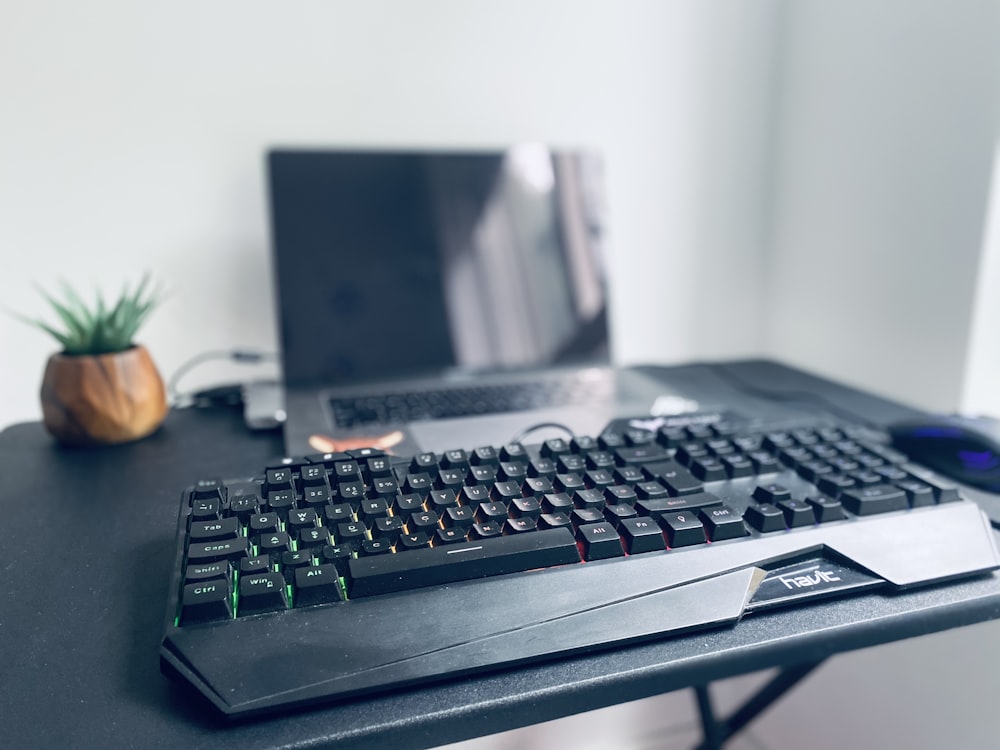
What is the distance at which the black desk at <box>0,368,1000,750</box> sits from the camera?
346 millimetres

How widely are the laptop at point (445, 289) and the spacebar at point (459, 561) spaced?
324 mm

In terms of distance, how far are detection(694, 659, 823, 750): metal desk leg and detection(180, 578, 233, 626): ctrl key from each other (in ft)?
1.67

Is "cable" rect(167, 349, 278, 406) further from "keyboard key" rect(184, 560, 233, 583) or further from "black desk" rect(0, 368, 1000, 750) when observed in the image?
"keyboard key" rect(184, 560, 233, 583)

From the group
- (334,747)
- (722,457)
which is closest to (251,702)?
(334,747)

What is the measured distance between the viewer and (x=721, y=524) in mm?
476

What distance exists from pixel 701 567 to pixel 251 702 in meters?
0.27

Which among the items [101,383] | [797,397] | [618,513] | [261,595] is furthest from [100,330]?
[797,397]

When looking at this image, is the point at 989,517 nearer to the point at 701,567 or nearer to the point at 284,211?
the point at 701,567

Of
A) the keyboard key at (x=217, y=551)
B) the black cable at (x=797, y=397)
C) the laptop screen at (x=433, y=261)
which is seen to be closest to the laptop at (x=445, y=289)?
the laptop screen at (x=433, y=261)

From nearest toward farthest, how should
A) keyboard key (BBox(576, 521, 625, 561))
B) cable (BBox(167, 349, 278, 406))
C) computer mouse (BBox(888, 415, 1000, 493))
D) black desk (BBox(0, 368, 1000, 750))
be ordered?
1. black desk (BBox(0, 368, 1000, 750))
2. keyboard key (BBox(576, 521, 625, 561))
3. computer mouse (BBox(888, 415, 1000, 493))
4. cable (BBox(167, 349, 278, 406))

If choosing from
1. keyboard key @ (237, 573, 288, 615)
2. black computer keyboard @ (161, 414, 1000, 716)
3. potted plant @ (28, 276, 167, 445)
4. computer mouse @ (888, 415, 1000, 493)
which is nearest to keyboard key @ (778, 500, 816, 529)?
black computer keyboard @ (161, 414, 1000, 716)

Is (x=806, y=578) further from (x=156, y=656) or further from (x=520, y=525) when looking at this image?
(x=156, y=656)

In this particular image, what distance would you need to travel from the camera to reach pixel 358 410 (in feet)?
2.60

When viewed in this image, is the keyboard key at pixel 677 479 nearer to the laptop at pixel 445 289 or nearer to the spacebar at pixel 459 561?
the spacebar at pixel 459 561
